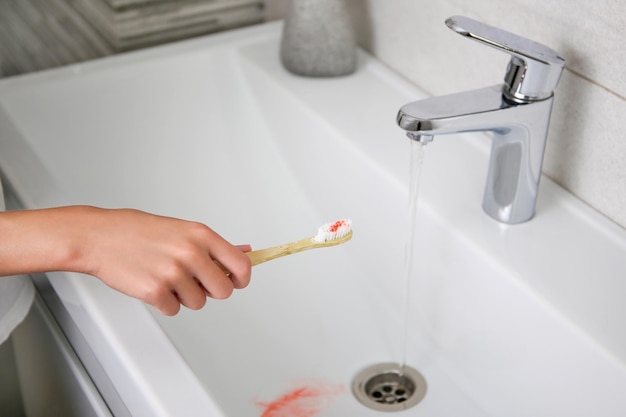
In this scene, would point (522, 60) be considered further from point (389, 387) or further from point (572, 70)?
point (389, 387)

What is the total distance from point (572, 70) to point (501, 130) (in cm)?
9

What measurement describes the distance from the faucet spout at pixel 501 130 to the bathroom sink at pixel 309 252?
2cm

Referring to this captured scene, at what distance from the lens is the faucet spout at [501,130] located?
687 mm

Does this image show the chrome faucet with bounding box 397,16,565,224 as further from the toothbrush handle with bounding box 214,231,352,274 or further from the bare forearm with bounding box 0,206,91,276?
the bare forearm with bounding box 0,206,91,276

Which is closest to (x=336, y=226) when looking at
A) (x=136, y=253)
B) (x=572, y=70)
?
(x=136, y=253)

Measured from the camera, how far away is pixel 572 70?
0.74 metres

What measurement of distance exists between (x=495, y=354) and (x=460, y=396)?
5 centimetres

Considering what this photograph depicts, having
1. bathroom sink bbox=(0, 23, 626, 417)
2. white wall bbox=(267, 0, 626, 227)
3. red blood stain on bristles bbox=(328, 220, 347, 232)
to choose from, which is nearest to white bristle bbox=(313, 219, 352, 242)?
red blood stain on bristles bbox=(328, 220, 347, 232)

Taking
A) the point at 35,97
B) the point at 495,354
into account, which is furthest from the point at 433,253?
the point at 35,97

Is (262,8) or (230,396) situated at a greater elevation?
(262,8)

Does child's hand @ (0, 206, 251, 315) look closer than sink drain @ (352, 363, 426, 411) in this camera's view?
Yes

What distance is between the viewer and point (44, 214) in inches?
25.3

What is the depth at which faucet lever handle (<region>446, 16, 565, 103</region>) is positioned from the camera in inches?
26.1

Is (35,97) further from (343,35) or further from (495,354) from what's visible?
(495,354)
